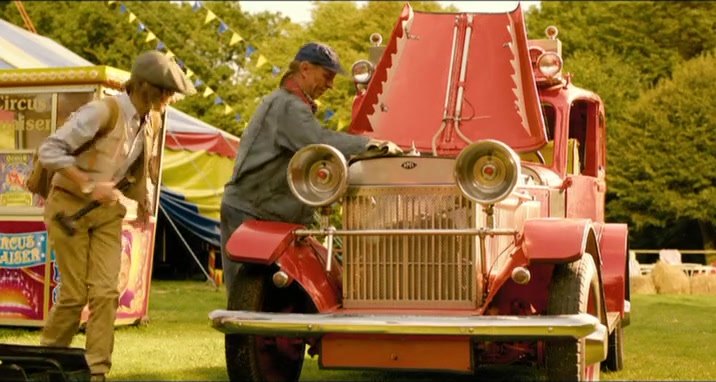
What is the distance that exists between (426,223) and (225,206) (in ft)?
4.74

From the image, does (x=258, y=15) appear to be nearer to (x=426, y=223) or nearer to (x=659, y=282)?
(x=659, y=282)

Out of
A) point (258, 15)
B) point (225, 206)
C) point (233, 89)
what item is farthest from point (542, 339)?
point (258, 15)

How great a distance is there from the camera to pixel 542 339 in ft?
20.6

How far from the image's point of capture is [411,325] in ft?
20.7

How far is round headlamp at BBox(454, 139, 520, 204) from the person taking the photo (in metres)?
6.58

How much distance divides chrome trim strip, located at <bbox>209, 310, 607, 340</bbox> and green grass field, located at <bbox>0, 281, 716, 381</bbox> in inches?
53.4

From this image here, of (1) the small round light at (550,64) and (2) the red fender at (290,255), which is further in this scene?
(1) the small round light at (550,64)

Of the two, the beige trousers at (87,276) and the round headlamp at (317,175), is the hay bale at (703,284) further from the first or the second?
the beige trousers at (87,276)

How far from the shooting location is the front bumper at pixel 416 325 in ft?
20.4

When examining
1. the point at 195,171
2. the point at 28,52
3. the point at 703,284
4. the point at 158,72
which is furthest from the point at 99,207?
the point at 703,284

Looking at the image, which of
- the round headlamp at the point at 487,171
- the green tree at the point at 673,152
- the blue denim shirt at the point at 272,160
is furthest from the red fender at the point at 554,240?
the green tree at the point at 673,152

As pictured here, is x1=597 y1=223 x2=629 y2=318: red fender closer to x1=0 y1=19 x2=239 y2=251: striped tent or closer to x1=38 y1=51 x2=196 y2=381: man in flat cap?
x1=38 y1=51 x2=196 y2=381: man in flat cap

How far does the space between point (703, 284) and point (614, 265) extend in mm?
14362

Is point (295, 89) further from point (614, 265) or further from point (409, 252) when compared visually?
point (614, 265)
